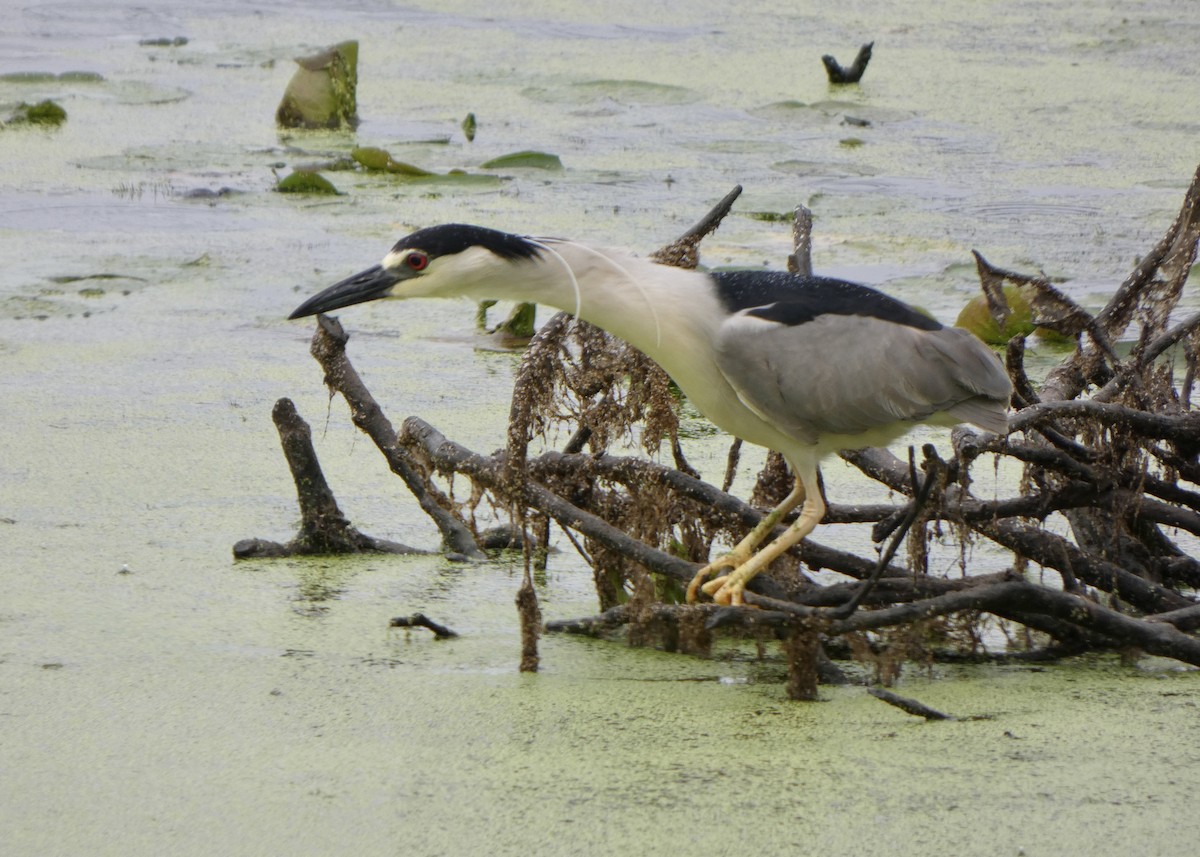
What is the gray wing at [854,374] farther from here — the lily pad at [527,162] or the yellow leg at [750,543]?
the lily pad at [527,162]

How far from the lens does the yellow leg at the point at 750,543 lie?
2.81 m

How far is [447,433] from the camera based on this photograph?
416 cm

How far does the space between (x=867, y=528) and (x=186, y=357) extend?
222 cm

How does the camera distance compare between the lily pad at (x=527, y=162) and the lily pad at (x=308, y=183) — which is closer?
the lily pad at (x=308, y=183)

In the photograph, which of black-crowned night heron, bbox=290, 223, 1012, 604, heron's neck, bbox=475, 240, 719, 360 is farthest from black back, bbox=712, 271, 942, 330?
heron's neck, bbox=475, 240, 719, 360

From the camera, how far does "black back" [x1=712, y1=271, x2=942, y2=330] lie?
2.82 metres

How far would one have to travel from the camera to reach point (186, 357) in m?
4.81

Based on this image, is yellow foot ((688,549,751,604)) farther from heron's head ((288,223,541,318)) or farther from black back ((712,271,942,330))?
heron's head ((288,223,541,318))

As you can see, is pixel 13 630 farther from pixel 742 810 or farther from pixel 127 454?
pixel 742 810

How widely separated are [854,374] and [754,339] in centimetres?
20

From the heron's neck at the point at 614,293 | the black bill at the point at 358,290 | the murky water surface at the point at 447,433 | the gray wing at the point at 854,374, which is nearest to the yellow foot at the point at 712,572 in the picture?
the murky water surface at the point at 447,433

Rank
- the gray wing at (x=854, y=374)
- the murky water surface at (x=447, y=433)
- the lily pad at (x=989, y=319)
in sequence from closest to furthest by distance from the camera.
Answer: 1. the murky water surface at (x=447, y=433)
2. the gray wing at (x=854, y=374)
3. the lily pad at (x=989, y=319)

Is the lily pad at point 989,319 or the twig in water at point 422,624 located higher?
the lily pad at point 989,319

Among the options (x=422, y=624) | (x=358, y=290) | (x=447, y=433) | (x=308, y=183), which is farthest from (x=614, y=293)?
(x=308, y=183)
